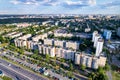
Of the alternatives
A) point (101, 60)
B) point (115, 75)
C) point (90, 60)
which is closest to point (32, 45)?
point (90, 60)

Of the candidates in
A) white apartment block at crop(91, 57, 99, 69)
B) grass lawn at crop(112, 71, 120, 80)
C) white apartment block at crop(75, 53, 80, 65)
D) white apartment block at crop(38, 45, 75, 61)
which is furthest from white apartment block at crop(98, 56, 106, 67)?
white apartment block at crop(38, 45, 75, 61)

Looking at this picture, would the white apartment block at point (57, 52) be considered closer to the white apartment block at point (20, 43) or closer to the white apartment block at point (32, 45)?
the white apartment block at point (32, 45)

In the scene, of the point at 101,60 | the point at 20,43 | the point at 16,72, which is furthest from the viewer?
the point at 20,43

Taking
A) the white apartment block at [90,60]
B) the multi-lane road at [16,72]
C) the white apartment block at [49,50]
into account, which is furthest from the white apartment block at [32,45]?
the white apartment block at [90,60]

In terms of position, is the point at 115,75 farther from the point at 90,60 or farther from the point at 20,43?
the point at 20,43

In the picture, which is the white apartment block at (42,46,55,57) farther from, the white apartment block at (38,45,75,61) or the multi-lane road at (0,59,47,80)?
the multi-lane road at (0,59,47,80)

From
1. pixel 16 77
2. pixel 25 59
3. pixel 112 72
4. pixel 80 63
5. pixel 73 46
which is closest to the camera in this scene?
pixel 16 77

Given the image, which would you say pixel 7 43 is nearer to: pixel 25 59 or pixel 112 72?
pixel 25 59

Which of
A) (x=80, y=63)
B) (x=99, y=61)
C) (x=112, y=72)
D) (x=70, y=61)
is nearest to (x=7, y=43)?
(x=70, y=61)
